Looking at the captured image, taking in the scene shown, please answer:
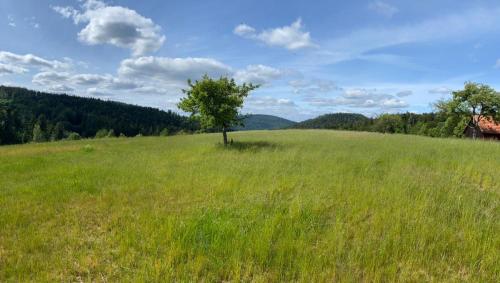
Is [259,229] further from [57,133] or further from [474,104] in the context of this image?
[57,133]

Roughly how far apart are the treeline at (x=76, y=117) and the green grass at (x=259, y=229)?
327 feet

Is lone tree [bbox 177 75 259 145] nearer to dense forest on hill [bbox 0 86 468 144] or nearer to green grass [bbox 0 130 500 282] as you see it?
green grass [bbox 0 130 500 282]

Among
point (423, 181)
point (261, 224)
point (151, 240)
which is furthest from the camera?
point (423, 181)

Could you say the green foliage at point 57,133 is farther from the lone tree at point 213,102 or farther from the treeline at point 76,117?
the lone tree at point 213,102

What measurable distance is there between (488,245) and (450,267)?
102 centimetres

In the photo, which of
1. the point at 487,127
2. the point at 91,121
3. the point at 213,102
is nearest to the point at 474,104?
the point at 487,127

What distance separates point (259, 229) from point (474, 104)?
59807 mm

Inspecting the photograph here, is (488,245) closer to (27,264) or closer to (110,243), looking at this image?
(110,243)

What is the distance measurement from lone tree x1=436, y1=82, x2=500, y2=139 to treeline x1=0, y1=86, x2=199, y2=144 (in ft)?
281

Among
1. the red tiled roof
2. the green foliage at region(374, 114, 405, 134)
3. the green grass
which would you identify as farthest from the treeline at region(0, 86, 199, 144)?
the green grass

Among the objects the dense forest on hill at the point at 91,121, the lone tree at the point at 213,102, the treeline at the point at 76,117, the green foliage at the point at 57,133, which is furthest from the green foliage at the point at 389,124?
the green foliage at the point at 57,133

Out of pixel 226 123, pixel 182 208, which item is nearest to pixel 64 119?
pixel 226 123

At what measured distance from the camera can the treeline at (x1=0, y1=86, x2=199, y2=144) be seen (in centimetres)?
10644

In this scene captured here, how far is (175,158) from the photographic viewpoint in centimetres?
1723
